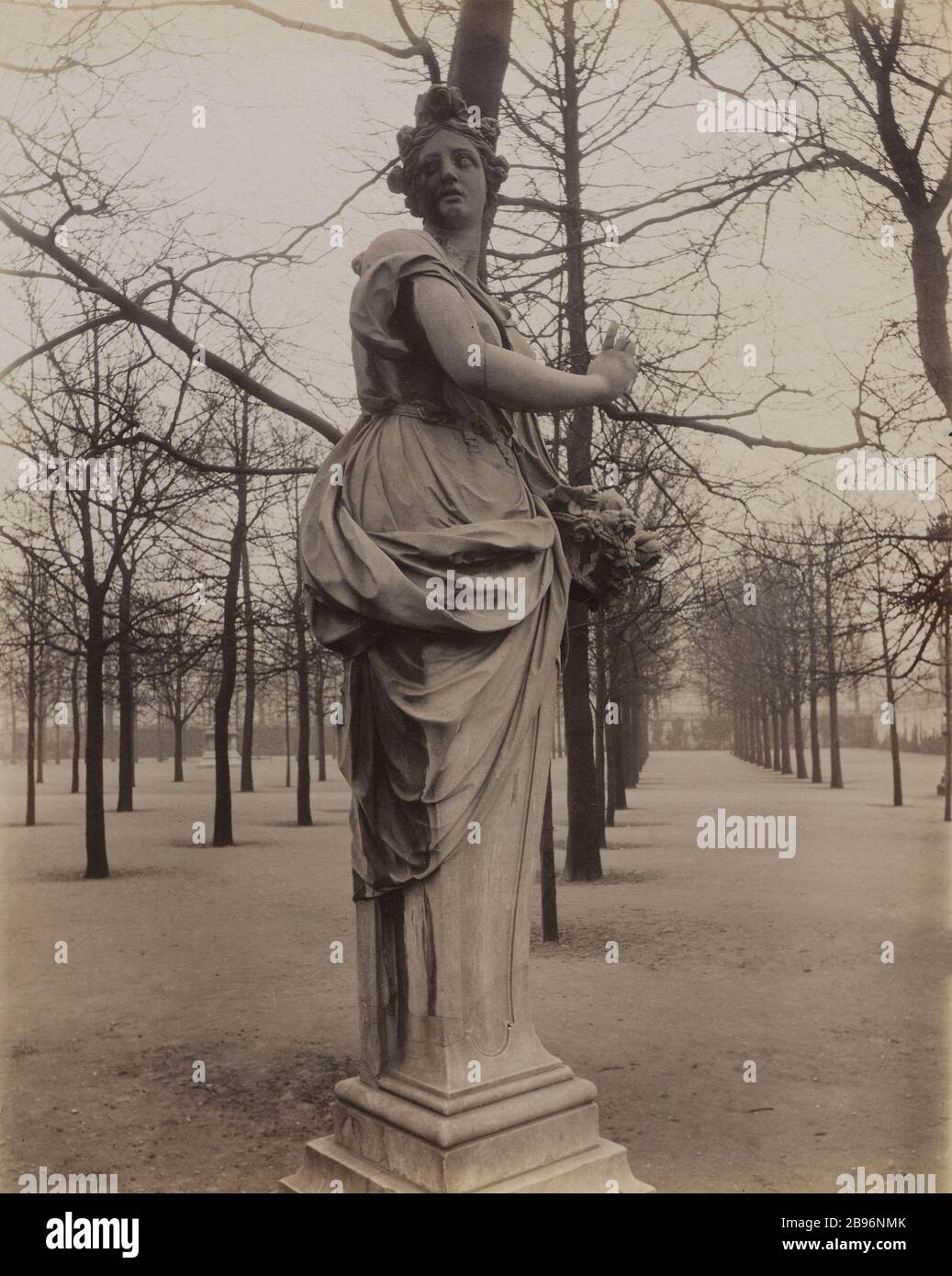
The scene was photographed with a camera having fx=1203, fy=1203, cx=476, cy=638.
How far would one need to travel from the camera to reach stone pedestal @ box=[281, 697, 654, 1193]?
2967 millimetres

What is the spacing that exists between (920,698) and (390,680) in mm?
50619

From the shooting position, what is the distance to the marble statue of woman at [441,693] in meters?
3.04

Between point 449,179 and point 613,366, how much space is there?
0.71m

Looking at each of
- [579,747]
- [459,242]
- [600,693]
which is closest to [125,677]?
[600,693]

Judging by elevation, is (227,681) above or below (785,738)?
above

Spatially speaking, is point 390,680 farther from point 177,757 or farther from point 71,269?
point 177,757

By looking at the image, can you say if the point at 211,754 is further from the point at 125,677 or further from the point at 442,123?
the point at 442,123

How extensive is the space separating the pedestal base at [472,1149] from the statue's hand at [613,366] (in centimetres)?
186

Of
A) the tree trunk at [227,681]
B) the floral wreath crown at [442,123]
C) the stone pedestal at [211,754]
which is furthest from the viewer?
the stone pedestal at [211,754]

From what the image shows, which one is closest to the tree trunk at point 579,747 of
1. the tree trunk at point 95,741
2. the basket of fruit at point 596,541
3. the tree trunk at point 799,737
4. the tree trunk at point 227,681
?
the tree trunk at point 227,681

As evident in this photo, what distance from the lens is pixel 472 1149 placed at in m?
2.90

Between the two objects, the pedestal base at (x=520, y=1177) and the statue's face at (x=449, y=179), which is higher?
the statue's face at (x=449, y=179)

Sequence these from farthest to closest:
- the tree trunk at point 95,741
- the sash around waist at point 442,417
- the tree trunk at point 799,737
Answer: the tree trunk at point 799,737 < the tree trunk at point 95,741 < the sash around waist at point 442,417

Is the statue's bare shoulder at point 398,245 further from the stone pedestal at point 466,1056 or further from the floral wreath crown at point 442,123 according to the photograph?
the stone pedestal at point 466,1056
